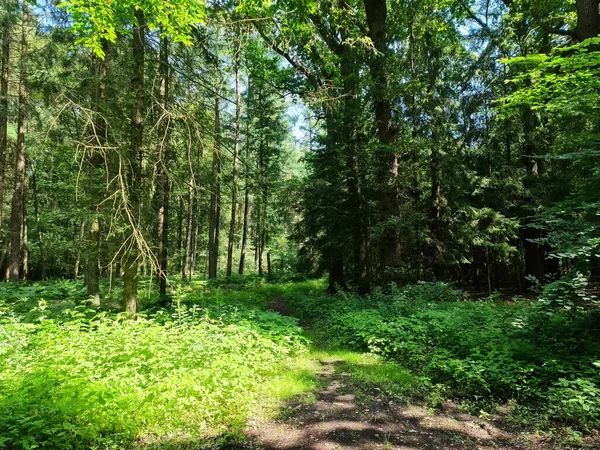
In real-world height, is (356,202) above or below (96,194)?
above

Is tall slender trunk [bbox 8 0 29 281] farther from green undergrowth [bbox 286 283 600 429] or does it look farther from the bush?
green undergrowth [bbox 286 283 600 429]

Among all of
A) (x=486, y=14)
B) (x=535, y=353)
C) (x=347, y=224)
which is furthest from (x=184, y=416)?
(x=486, y=14)

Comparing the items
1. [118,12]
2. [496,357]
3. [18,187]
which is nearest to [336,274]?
[496,357]

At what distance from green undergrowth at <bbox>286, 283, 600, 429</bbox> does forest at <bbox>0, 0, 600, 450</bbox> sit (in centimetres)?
4

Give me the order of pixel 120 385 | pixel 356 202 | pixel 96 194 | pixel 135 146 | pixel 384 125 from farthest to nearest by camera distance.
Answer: pixel 356 202, pixel 384 125, pixel 96 194, pixel 135 146, pixel 120 385

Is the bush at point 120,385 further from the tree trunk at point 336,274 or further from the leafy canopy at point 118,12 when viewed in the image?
the tree trunk at point 336,274

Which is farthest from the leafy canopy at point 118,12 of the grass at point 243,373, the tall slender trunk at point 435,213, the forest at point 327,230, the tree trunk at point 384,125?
the tall slender trunk at point 435,213

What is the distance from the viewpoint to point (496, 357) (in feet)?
16.1

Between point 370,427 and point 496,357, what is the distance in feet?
8.29

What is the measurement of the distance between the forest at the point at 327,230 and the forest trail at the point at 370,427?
1.2 inches

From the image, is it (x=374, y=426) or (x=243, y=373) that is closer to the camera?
(x=374, y=426)

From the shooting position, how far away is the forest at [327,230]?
3.63m

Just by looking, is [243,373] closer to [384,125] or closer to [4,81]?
[384,125]

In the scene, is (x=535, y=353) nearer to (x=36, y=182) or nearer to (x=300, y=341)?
(x=300, y=341)
